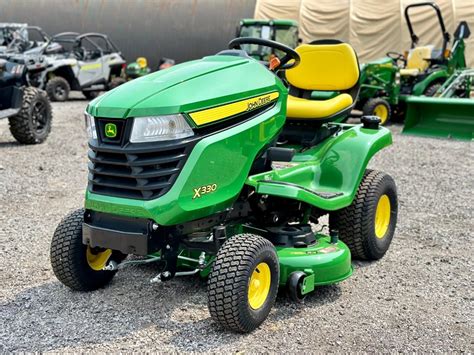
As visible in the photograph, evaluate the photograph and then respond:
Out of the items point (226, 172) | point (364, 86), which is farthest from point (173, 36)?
point (226, 172)

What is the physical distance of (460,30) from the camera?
476 inches

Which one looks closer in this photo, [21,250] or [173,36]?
[21,250]

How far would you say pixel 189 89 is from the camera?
3.45 m

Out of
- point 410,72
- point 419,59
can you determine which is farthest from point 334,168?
point 419,59

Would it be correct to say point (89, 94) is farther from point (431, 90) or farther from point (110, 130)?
point (110, 130)

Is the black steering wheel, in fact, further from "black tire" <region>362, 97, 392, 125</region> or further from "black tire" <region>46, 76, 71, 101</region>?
"black tire" <region>46, 76, 71, 101</region>

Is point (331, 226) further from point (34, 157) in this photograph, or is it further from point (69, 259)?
point (34, 157)

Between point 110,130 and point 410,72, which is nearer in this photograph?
point 110,130

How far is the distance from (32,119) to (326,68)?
5.43 metres

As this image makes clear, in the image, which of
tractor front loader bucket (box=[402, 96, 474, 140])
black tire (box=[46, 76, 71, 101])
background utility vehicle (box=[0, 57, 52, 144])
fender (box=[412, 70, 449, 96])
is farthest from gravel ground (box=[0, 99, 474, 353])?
black tire (box=[46, 76, 71, 101])

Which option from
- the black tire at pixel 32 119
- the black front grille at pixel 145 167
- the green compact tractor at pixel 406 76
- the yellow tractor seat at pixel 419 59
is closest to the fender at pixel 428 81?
the green compact tractor at pixel 406 76

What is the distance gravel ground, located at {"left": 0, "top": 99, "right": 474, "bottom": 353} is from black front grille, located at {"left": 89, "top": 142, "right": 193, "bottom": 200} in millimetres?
711

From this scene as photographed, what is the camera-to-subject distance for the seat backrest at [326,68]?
16.1 feet

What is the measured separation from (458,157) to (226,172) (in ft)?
19.6
